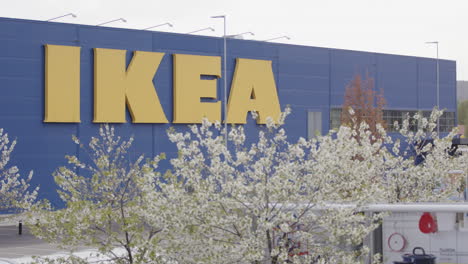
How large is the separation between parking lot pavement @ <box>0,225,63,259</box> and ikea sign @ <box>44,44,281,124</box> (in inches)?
260

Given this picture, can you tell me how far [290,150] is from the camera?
13586mm

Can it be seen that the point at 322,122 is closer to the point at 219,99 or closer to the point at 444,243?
the point at 219,99

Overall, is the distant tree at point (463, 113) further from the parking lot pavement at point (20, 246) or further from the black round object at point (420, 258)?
the black round object at point (420, 258)

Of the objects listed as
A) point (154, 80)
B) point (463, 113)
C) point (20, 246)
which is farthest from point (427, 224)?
point (463, 113)

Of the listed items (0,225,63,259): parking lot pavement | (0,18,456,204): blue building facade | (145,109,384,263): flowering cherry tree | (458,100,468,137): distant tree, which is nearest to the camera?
(145,109,384,263): flowering cherry tree

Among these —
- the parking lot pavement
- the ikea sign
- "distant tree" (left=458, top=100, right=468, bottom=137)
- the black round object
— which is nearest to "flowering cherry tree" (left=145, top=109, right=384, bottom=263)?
the black round object

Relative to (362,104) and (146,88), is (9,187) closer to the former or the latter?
(146,88)

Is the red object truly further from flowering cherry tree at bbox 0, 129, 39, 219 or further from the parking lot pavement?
the parking lot pavement

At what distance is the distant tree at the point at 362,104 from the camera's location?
56.1m

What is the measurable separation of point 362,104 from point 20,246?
88.8 ft

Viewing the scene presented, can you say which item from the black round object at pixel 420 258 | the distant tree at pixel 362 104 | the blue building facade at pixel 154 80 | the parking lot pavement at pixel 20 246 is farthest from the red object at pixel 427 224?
the distant tree at pixel 362 104

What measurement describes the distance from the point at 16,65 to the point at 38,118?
2.52 meters

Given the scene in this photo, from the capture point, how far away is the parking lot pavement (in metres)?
30.8

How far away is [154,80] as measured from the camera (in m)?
Answer: 47.4
